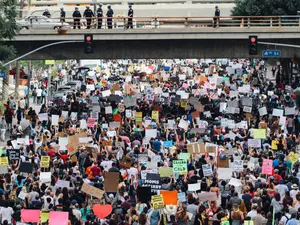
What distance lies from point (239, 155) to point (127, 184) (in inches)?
192

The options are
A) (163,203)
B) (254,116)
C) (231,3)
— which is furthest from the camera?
(231,3)

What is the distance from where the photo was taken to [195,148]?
31.1 m

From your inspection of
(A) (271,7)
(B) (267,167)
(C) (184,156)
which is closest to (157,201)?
(B) (267,167)

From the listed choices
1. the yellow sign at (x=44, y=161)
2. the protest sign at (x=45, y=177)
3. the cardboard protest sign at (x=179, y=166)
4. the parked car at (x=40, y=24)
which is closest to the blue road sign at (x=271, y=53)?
the parked car at (x=40, y=24)

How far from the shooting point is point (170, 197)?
2416cm

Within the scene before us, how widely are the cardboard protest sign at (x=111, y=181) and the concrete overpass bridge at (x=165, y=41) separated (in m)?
25.4

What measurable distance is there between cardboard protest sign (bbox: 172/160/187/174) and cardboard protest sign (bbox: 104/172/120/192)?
225 centimetres

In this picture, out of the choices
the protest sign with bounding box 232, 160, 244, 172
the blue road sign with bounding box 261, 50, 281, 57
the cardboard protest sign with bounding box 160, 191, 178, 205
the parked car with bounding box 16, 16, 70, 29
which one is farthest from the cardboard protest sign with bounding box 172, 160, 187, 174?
the blue road sign with bounding box 261, 50, 281, 57

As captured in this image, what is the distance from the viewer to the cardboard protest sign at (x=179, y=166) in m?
28.0

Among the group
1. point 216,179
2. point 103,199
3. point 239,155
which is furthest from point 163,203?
point 239,155

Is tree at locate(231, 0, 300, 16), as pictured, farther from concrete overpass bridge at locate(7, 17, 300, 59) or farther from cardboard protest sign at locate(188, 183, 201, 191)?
cardboard protest sign at locate(188, 183, 201, 191)

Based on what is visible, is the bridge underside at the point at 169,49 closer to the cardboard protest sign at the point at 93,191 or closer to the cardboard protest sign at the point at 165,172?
the cardboard protest sign at the point at 165,172

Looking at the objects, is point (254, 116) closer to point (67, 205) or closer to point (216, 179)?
point (216, 179)

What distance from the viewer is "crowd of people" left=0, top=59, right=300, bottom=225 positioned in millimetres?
23578
